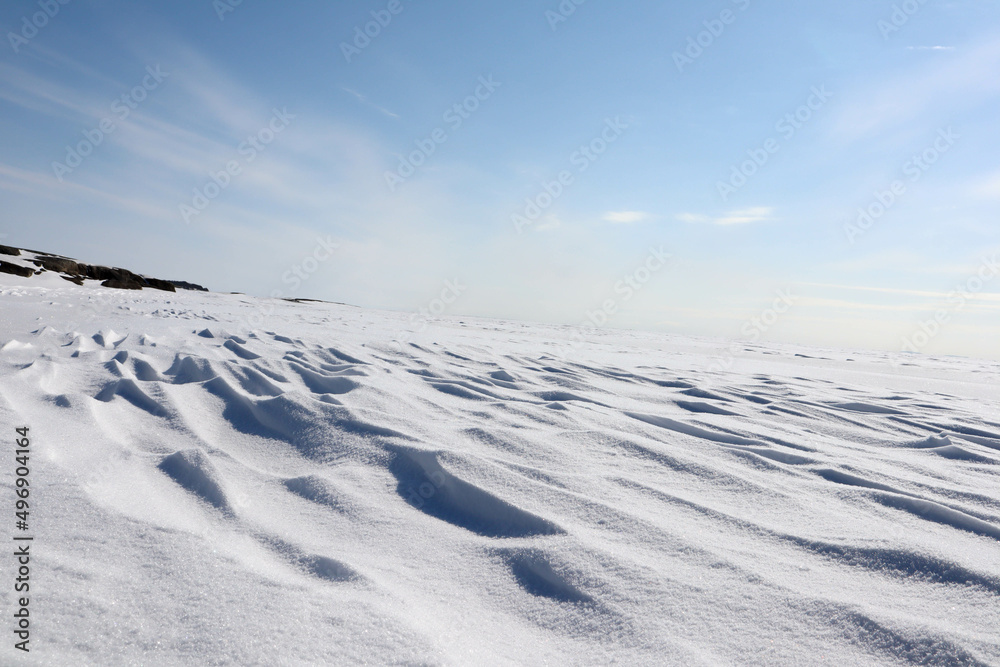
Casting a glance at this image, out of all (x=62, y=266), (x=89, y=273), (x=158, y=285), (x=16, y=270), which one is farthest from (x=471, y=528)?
(x=89, y=273)

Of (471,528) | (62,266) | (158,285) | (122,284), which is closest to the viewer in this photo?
(471,528)

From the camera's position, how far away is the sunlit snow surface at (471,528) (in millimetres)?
934

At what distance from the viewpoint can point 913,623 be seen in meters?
0.98

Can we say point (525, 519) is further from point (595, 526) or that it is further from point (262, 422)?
point (262, 422)

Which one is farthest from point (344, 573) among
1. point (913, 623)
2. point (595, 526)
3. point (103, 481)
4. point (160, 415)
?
point (160, 415)

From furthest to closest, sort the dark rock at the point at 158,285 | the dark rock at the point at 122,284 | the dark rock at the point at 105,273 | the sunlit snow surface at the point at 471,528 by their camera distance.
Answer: the dark rock at the point at 105,273, the dark rock at the point at 158,285, the dark rock at the point at 122,284, the sunlit snow surface at the point at 471,528

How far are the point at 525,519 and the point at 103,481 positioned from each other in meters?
1.19

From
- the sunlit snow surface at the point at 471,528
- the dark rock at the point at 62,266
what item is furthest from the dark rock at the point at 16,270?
the sunlit snow surface at the point at 471,528

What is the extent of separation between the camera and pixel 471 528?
138 cm

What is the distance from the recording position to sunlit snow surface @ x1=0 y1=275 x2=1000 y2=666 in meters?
0.93

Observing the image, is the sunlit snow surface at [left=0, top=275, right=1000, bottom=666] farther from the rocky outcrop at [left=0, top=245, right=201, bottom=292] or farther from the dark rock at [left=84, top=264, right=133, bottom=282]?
the dark rock at [left=84, top=264, right=133, bottom=282]

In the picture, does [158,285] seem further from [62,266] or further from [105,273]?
[62,266]

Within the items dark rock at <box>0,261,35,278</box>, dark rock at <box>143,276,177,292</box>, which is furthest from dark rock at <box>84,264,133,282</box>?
dark rock at <box>0,261,35,278</box>

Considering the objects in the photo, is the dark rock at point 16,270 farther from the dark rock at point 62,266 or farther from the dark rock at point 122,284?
the dark rock at point 62,266
